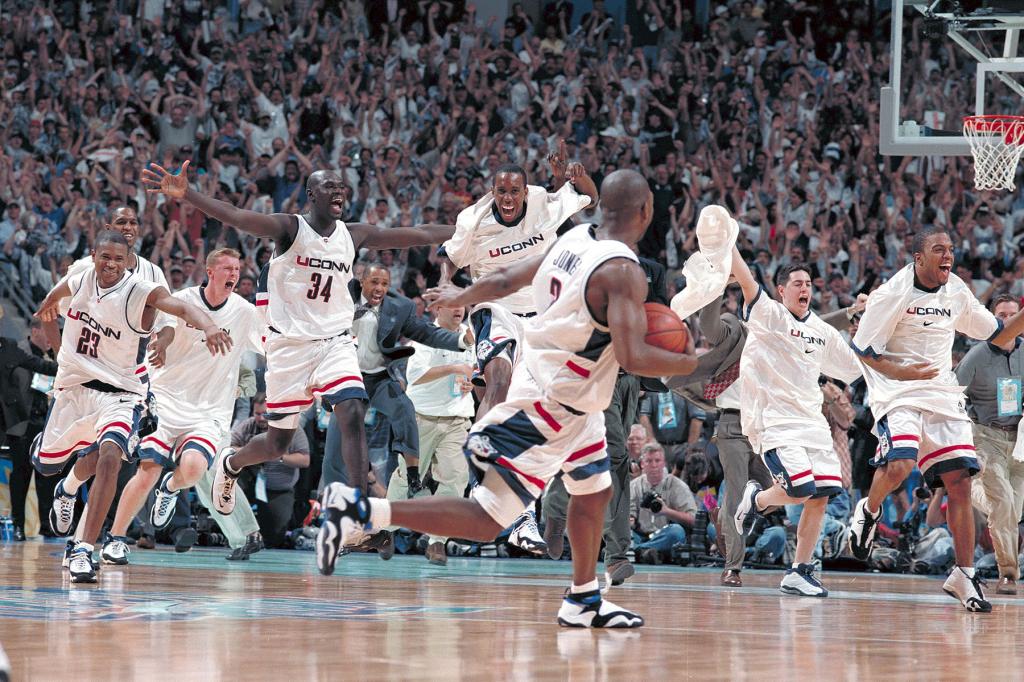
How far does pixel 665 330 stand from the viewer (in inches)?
217

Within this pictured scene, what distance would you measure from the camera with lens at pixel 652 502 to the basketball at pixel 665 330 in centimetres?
653

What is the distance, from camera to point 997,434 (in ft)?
35.3

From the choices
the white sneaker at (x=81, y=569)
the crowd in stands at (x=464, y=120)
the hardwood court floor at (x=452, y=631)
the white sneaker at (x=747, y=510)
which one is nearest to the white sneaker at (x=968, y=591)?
the hardwood court floor at (x=452, y=631)

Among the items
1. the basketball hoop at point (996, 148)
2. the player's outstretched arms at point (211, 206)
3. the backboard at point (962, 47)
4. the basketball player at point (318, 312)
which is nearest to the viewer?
the player's outstretched arms at point (211, 206)

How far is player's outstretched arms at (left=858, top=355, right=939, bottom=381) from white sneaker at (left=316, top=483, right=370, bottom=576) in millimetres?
4176

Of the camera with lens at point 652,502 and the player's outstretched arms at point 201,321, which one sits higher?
the player's outstretched arms at point 201,321

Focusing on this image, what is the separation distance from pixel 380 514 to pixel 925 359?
4455mm

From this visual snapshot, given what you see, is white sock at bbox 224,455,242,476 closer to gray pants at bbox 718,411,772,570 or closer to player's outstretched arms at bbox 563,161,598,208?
player's outstretched arms at bbox 563,161,598,208

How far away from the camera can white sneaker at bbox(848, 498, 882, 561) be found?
912 cm

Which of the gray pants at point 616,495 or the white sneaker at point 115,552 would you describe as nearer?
the gray pants at point 616,495

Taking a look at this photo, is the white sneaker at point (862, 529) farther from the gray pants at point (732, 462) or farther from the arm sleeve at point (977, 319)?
the arm sleeve at point (977, 319)

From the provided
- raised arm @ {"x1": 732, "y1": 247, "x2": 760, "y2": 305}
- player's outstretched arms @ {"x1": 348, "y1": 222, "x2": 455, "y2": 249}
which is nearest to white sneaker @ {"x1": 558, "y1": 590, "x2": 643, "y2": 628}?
raised arm @ {"x1": 732, "y1": 247, "x2": 760, "y2": 305}

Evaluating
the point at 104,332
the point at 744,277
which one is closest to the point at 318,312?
the point at 104,332

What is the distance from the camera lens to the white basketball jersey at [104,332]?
891 centimetres
